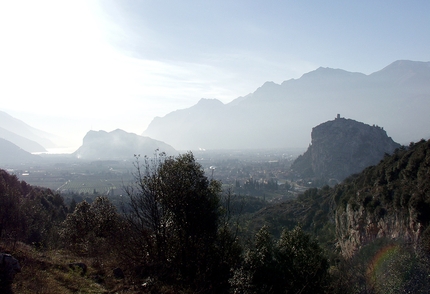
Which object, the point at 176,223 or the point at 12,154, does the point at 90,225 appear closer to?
the point at 176,223

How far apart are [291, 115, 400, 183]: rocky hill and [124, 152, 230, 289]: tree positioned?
95.9 metres

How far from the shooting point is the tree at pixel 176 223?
9859 mm

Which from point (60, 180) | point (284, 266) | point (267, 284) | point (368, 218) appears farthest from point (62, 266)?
point (60, 180)

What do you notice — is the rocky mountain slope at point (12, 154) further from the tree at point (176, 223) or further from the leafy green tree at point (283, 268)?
the leafy green tree at point (283, 268)

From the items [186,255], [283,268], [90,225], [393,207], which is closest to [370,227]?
[393,207]

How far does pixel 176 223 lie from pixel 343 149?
360 ft

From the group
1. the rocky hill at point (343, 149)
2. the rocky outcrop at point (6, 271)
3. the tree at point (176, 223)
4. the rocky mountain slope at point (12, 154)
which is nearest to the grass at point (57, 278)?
the rocky outcrop at point (6, 271)

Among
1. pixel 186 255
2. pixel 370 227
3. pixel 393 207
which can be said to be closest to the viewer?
pixel 186 255

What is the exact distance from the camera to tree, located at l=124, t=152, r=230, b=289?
32.3ft

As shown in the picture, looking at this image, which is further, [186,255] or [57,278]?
[186,255]

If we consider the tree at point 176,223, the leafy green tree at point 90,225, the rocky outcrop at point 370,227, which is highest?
the tree at point 176,223

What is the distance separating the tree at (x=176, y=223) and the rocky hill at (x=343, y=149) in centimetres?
9593

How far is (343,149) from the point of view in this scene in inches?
4225

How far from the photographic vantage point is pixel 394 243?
15602 millimetres
